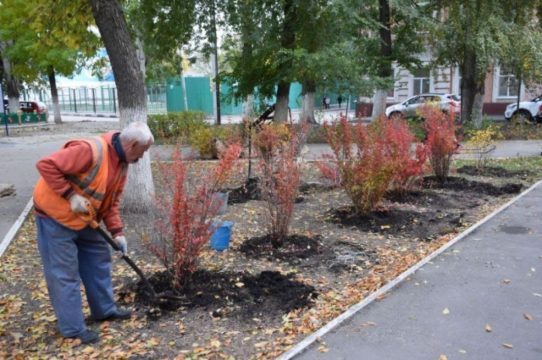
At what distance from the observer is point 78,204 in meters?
3.41

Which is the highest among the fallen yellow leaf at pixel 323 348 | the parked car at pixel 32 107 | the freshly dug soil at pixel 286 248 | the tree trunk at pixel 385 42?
the tree trunk at pixel 385 42

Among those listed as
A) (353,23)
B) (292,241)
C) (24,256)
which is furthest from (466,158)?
(24,256)

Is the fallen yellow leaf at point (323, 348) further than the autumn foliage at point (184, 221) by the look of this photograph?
No

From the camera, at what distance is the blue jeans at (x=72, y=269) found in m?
3.57

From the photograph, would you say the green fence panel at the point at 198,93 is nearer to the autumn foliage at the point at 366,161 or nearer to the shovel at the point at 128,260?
the autumn foliage at the point at 366,161

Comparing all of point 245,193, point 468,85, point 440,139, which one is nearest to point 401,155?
point 440,139

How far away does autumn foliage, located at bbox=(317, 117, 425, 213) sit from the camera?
6590mm

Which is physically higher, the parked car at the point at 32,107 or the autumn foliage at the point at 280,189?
the parked car at the point at 32,107

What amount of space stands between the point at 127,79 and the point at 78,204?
4.04 m

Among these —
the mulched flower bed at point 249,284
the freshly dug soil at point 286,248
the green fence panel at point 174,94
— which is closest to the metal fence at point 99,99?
the green fence panel at point 174,94

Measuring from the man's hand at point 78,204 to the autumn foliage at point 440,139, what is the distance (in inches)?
250

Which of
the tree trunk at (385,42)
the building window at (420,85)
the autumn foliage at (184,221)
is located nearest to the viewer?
the autumn foliage at (184,221)

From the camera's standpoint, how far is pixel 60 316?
12.2ft

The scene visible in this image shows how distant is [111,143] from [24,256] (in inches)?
119
